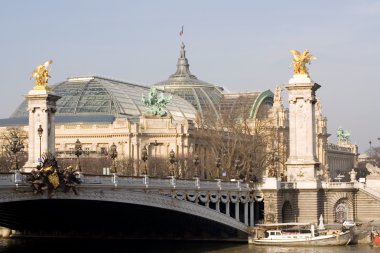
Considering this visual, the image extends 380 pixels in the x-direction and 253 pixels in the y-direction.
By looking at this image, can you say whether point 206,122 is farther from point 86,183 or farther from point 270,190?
point 86,183

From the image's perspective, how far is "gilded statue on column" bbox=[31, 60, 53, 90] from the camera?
67.6 m

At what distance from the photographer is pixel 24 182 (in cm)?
4575

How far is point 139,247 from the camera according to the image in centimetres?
6619

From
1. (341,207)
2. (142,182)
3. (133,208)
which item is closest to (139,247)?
(133,208)

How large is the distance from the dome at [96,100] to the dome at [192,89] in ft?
54.0

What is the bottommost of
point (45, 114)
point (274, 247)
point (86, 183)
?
point (274, 247)

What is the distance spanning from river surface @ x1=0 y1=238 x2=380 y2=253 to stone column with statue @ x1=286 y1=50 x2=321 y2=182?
33.4 feet

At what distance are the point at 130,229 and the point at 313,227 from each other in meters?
12.6

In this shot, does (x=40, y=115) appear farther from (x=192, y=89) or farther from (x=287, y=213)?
(x=192, y=89)

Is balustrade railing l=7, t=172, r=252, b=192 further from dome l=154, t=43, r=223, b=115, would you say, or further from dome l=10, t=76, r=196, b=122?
dome l=154, t=43, r=223, b=115

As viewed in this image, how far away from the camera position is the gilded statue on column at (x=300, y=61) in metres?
76.3

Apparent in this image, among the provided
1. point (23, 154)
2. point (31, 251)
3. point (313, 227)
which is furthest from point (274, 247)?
point (23, 154)

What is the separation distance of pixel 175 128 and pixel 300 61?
5718 centimetres

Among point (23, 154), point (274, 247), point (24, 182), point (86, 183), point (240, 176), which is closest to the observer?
point (24, 182)
